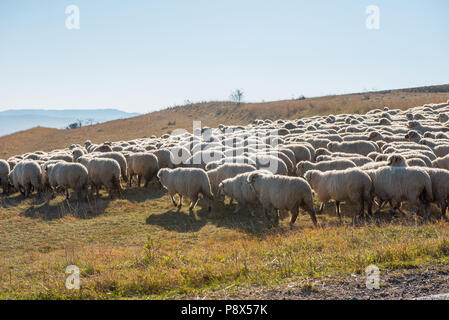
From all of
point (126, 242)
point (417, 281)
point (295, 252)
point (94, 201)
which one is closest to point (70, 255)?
point (126, 242)

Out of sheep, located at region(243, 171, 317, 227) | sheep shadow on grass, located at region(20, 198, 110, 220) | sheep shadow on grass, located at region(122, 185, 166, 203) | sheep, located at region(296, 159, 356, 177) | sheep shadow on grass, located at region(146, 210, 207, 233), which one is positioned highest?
sheep, located at region(296, 159, 356, 177)

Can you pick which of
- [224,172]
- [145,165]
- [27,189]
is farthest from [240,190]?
[27,189]

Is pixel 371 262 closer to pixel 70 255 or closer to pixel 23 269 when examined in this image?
pixel 70 255

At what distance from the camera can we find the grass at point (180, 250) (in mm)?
5711

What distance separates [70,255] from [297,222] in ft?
20.8

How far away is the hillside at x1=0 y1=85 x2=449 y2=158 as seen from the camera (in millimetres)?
43938

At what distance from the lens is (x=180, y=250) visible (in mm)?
8484

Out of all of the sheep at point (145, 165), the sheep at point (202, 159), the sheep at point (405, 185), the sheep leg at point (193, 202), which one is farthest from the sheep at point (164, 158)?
the sheep at point (405, 185)

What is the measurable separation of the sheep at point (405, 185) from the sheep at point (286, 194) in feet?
6.68

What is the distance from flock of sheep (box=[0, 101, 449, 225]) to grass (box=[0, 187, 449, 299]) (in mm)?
848

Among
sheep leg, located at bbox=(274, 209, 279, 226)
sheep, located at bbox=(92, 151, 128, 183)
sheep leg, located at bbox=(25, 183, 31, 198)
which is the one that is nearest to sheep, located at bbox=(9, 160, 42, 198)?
sheep leg, located at bbox=(25, 183, 31, 198)

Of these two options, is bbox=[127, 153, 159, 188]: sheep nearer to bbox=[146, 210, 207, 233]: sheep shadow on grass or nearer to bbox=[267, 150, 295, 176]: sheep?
bbox=[146, 210, 207, 233]: sheep shadow on grass

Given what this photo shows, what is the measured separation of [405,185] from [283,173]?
491 centimetres

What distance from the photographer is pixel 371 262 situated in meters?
5.94
